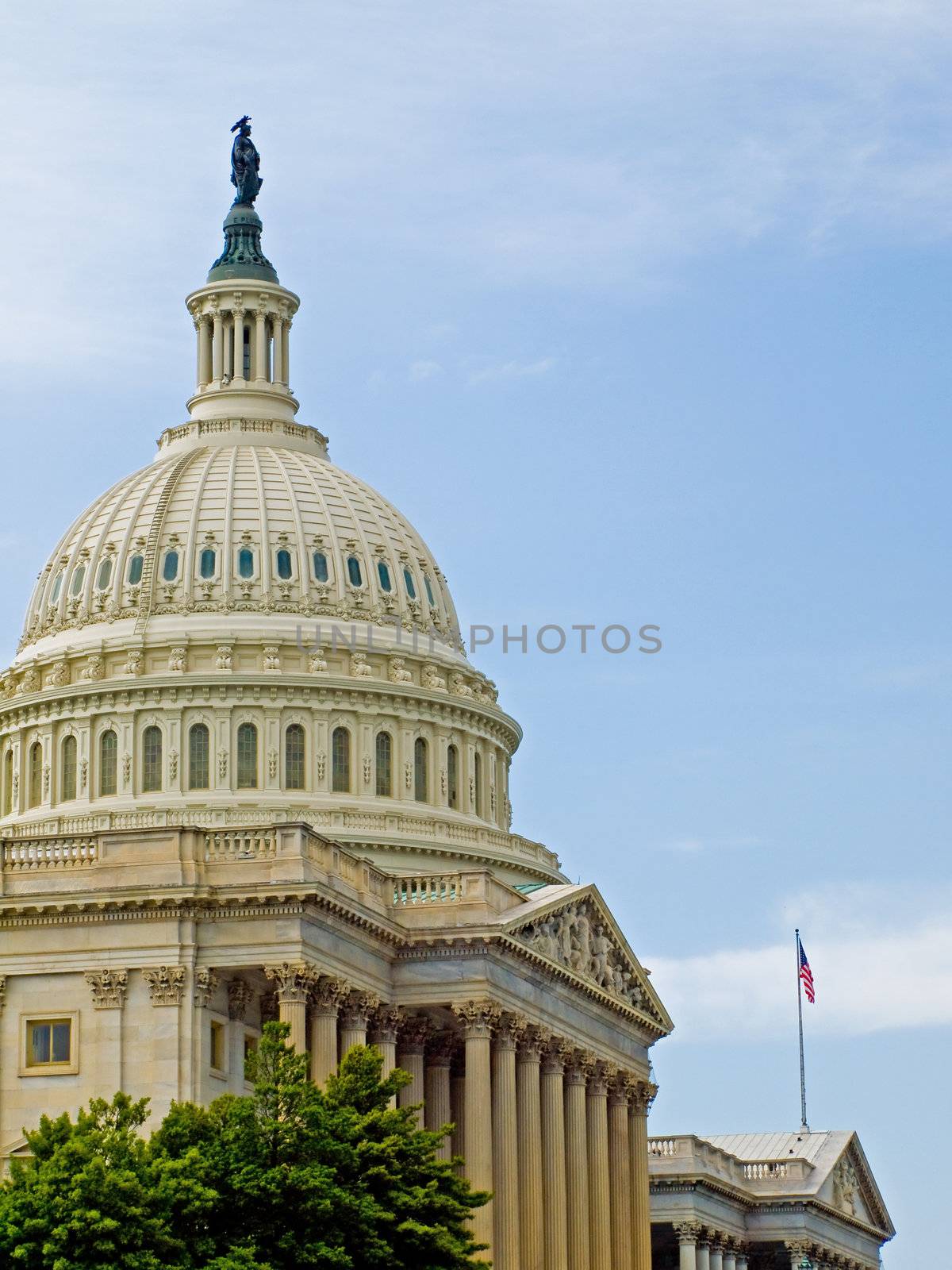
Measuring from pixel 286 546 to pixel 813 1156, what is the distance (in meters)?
51.9


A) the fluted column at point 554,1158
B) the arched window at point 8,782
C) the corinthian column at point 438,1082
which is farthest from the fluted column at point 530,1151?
the arched window at point 8,782

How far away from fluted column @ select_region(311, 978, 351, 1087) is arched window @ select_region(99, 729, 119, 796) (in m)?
31.7

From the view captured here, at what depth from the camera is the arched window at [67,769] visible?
12862 centimetres

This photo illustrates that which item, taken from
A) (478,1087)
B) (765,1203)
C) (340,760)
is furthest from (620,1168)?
(765,1203)

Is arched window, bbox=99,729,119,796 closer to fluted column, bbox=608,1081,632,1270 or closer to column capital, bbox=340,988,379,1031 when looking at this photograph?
fluted column, bbox=608,1081,632,1270

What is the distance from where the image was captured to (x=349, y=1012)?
100375mm

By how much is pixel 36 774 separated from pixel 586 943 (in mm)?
26165

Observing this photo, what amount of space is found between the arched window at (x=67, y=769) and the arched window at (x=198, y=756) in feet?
17.6

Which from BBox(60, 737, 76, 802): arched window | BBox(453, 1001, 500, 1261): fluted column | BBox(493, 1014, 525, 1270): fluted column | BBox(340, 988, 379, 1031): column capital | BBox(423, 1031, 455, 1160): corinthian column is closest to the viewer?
BBox(340, 988, 379, 1031): column capital

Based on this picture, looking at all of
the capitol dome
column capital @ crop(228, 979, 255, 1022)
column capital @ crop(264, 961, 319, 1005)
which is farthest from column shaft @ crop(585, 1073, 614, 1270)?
column capital @ crop(264, 961, 319, 1005)

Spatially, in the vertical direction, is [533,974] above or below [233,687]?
below

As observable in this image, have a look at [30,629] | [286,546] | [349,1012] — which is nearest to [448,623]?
[286,546]

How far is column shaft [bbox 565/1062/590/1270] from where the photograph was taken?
374 ft

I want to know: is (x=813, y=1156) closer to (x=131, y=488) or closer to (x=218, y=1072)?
(x=131, y=488)
